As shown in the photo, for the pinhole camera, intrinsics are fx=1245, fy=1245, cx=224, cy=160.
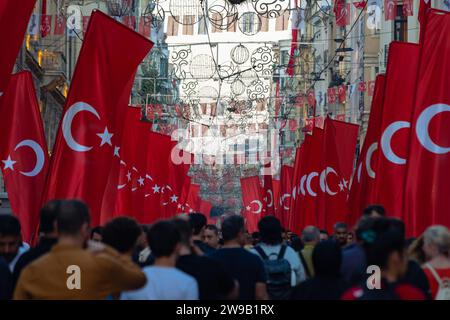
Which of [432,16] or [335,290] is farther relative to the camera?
[432,16]

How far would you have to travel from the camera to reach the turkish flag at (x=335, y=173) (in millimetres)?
26516

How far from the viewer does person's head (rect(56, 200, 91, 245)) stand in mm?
7973

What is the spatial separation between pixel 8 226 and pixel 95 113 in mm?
5116

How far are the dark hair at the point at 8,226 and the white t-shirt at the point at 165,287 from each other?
2445mm

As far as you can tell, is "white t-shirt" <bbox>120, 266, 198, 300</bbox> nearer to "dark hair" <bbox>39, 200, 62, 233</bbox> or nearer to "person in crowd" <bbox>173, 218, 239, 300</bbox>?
"person in crowd" <bbox>173, 218, 239, 300</bbox>

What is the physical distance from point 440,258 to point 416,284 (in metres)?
1.30

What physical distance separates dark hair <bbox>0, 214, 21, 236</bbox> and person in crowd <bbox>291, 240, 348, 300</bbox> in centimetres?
302

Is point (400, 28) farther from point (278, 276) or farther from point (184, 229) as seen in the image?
point (184, 229)

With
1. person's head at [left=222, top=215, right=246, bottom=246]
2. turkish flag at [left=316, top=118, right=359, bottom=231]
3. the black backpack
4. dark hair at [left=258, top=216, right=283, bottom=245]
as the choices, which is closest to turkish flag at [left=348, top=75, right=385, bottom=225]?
dark hair at [left=258, top=216, right=283, bottom=245]

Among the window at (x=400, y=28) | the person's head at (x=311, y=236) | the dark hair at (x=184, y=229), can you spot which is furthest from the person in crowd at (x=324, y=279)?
the window at (x=400, y=28)

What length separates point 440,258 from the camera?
969 cm

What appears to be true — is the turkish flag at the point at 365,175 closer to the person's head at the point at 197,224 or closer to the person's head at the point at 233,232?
the person's head at the point at 197,224
